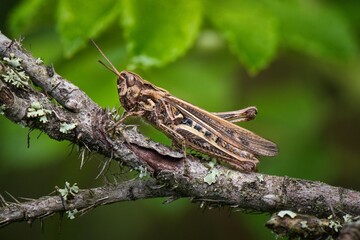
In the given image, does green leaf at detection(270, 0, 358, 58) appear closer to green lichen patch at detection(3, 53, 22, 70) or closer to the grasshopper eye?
the grasshopper eye

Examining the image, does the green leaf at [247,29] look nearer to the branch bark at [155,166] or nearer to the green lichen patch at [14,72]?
the branch bark at [155,166]

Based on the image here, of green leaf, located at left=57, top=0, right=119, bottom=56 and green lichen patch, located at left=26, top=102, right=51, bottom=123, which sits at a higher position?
green leaf, located at left=57, top=0, right=119, bottom=56

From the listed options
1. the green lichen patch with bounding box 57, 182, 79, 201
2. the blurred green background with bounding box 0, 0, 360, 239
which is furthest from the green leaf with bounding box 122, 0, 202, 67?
the green lichen patch with bounding box 57, 182, 79, 201

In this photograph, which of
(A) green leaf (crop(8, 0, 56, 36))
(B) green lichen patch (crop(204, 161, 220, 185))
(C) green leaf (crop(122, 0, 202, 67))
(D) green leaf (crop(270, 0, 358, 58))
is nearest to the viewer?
(B) green lichen patch (crop(204, 161, 220, 185))

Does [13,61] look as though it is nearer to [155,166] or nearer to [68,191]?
[68,191]

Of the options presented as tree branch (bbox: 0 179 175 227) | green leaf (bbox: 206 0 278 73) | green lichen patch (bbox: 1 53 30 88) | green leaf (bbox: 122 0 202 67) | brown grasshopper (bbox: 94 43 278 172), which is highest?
green leaf (bbox: 206 0 278 73)

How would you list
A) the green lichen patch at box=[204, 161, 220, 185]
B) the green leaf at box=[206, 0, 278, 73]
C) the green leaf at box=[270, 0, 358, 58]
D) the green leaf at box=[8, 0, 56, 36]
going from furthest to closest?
1. the green leaf at box=[270, 0, 358, 58]
2. the green leaf at box=[8, 0, 56, 36]
3. the green leaf at box=[206, 0, 278, 73]
4. the green lichen patch at box=[204, 161, 220, 185]

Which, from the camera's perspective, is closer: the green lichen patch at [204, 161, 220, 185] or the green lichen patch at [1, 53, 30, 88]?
the green lichen patch at [1, 53, 30, 88]

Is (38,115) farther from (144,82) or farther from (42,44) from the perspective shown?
(42,44)

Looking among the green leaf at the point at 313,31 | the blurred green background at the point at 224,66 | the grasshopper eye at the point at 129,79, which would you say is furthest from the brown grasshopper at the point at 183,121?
the green leaf at the point at 313,31
